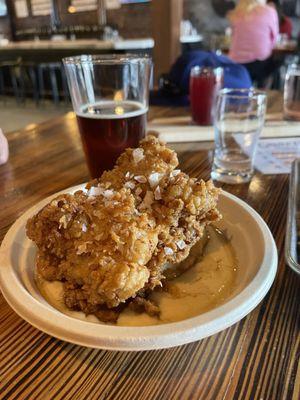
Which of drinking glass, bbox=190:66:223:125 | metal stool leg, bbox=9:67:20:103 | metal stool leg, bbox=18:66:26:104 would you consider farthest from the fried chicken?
metal stool leg, bbox=9:67:20:103

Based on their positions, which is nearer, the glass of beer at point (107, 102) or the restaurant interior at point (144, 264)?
the restaurant interior at point (144, 264)

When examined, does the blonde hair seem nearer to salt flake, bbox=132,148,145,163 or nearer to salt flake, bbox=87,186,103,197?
salt flake, bbox=132,148,145,163

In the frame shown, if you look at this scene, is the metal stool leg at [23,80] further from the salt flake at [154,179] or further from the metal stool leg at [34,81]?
the salt flake at [154,179]

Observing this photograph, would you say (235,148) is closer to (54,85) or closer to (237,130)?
(237,130)

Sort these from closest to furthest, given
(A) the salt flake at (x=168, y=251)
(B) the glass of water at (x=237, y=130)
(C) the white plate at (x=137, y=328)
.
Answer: (C) the white plate at (x=137, y=328), (A) the salt flake at (x=168, y=251), (B) the glass of water at (x=237, y=130)

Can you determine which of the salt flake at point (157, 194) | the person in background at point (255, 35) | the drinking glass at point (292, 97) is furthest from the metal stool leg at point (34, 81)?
the salt flake at point (157, 194)

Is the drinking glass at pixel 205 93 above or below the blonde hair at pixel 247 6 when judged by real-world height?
below

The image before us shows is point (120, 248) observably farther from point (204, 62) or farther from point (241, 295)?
point (204, 62)
